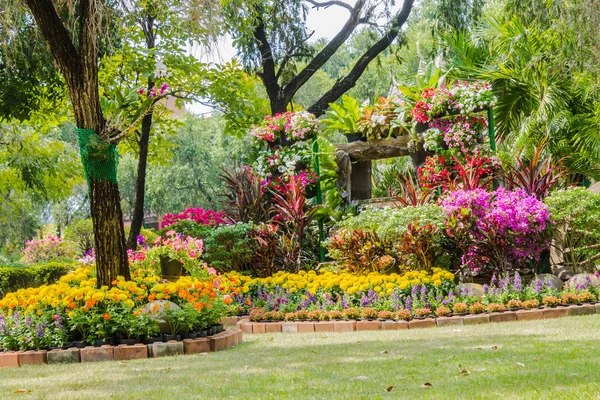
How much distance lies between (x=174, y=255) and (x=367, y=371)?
4.85 meters

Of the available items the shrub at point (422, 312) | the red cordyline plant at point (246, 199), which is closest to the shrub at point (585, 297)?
the shrub at point (422, 312)

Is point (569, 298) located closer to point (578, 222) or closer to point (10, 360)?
point (578, 222)

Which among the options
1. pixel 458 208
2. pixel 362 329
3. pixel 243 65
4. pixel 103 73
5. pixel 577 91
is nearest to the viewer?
pixel 362 329

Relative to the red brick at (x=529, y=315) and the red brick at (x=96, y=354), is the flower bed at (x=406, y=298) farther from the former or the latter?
the red brick at (x=96, y=354)

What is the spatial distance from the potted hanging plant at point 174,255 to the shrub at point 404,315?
9.36 ft

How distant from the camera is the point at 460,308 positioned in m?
8.19

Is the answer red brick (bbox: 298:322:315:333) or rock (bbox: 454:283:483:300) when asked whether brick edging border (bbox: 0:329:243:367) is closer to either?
red brick (bbox: 298:322:315:333)

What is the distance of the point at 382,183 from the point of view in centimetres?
1688

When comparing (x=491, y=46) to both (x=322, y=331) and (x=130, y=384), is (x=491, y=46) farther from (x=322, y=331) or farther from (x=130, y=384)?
(x=130, y=384)

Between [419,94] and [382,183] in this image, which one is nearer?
[419,94]

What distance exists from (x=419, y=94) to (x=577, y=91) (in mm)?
4455

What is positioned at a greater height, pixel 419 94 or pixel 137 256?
pixel 419 94

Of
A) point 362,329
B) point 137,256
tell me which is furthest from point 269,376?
point 137,256

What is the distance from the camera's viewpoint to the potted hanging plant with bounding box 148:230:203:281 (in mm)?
9414
